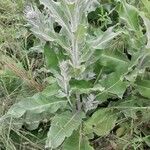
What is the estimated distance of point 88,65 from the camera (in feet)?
8.61

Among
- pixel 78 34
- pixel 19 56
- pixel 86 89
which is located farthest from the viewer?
pixel 19 56

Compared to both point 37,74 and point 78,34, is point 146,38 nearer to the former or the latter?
point 78,34

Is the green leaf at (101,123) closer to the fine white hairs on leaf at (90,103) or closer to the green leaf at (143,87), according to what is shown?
the fine white hairs on leaf at (90,103)

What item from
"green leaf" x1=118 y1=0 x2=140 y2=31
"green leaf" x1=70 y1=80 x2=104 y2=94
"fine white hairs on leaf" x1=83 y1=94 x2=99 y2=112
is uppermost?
"green leaf" x1=118 y1=0 x2=140 y2=31

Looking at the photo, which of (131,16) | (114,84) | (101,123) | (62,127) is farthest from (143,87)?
(62,127)

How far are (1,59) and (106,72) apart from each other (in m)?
0.82

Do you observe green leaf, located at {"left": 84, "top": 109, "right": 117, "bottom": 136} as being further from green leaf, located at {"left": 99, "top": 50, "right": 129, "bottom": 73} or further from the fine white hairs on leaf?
green leaf, located at {"left": 99, "top": 50, "right": 129, "bottom": 73}

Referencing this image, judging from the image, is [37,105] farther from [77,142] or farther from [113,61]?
[113,61]

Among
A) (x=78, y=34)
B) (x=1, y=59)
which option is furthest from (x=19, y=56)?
(x=78, y=34)

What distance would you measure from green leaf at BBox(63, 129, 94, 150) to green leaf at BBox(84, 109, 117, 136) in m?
0.05

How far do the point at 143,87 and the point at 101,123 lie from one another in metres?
0.34

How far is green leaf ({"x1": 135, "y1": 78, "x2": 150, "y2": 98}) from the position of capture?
2.68 m

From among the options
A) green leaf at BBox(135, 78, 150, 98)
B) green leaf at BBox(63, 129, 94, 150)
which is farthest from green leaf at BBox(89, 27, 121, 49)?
green leaf at BBox(63, 129, 94, 150)

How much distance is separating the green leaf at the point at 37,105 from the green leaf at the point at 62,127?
0.06 m
